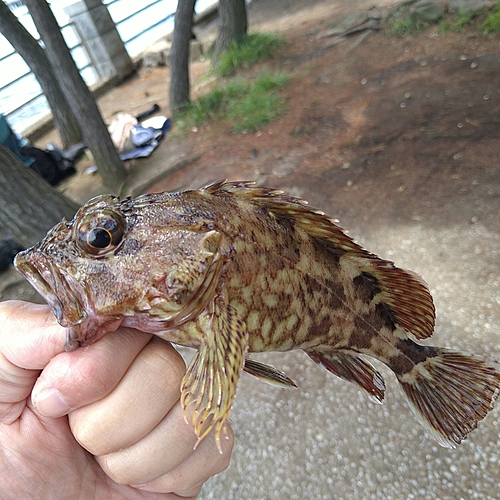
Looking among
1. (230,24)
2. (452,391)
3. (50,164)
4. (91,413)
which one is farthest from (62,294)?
(230,24)

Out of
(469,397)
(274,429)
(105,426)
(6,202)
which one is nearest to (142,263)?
(105,426)

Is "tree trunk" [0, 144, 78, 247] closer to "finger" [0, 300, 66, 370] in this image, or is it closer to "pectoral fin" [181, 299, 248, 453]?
"finger" [0, 300, 66, 370]

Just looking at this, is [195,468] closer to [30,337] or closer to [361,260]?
[30,337]

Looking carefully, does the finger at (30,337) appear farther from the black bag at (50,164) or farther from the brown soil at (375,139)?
the black bag at (50,164)

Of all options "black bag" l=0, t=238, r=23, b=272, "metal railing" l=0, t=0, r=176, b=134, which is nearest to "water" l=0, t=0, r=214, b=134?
"metal railing" l=0, t=0, r=176, b=134

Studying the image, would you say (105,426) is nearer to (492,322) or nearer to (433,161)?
(492,322)

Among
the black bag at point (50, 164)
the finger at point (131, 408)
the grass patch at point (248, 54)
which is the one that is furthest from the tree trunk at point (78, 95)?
the finger at point (131, 408)

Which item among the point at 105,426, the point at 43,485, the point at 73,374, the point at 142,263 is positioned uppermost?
the point at 142,263

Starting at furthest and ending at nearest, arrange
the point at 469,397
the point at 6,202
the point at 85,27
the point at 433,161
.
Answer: the point at 85,27 → the point at 433,161 → the point at 6,202 → the point at 469,397
